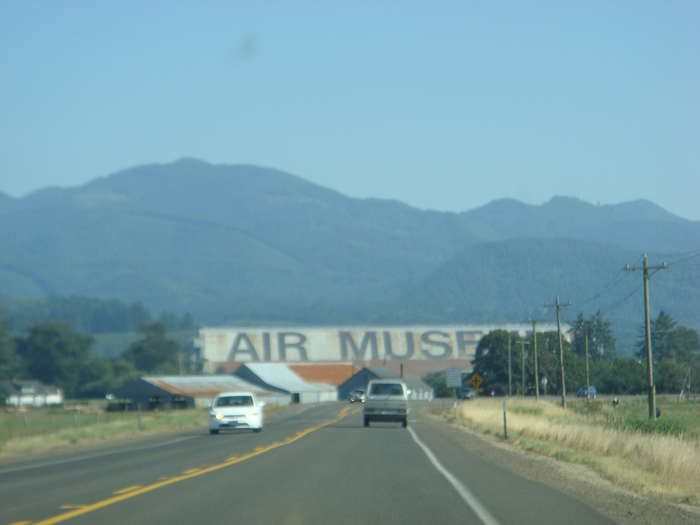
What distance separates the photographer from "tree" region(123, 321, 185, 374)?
535ft

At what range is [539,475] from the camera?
55.9ft

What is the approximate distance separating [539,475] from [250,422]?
1805cm

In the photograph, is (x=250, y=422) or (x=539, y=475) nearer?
(x=539, y=475)

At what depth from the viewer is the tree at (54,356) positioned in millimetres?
135750

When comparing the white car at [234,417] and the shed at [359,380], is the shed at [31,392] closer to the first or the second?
the shed at [359,380]

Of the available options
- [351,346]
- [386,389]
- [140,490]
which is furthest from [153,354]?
[140,490]

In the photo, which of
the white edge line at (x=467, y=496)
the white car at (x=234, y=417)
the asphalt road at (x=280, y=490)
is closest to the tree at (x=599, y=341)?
the white car at (x=234, y=417)

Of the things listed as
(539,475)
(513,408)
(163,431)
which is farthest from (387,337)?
(539,475)

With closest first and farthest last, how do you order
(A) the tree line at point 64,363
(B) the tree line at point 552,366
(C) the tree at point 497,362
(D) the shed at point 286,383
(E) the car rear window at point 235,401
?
(E) the car rear window at point 235,401 → (B) the tree line at point 552,366 → (C) the tree at point 497,362 → (D) the shed at point 286,383 → (A) the tree line at point 64,363

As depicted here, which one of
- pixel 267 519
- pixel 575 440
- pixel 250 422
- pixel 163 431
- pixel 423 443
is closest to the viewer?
pixel 267 519

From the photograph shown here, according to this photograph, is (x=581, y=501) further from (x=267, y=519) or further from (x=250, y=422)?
(x=250, y=422)

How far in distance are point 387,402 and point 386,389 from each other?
956 millimetres

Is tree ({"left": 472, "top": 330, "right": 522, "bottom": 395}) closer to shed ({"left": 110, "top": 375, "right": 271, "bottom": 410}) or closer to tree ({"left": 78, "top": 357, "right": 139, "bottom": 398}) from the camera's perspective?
shed ({"left": 110, "top": 375, "right": 271, "bottom": 410})

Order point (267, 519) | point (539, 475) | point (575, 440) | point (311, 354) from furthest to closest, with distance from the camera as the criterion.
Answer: point (311, 354), point (575, 440), point (539, 475), point (267, 519)
